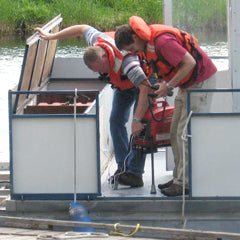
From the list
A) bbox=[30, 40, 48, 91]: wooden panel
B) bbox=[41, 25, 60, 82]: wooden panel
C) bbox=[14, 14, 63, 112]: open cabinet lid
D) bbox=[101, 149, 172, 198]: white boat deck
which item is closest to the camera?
bbox=[101, 149, 172, 198]: white boat deck

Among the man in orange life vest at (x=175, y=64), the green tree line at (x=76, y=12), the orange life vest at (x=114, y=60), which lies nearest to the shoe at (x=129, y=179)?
the man in orange life vest at (x=175, y=64)

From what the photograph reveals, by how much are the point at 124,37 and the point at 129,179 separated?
1.27 m

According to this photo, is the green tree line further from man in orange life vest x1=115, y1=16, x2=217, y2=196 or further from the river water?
man in orange life vest x1=115, y1=16, x2=217, y2=196

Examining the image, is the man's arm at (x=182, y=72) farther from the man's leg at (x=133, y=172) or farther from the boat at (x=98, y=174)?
the man's leg at (x=133, y=172)

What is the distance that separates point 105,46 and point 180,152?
3.25 feet

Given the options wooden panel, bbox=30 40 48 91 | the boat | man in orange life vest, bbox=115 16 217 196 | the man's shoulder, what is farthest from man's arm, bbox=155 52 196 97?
wooden panel, bbox=30 40 48 91

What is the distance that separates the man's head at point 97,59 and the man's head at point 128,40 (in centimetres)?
19

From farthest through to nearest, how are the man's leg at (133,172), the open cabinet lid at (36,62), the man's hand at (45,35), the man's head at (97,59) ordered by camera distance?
the man's hand at (45,35), the open cabinet lid at (36,62), the man's leg at (133,172), the man's head at (97,59)

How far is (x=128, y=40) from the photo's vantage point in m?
5.91

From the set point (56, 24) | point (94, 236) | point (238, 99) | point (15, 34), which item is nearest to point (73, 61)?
point (56, 24)

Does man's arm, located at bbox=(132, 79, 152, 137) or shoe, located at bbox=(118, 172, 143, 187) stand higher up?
man's arm, located at bbox=(132, 79, 152, 137)

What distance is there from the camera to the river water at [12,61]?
7.74 metres

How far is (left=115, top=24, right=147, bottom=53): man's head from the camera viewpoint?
590 cm

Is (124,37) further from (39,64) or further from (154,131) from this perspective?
(39,64)
